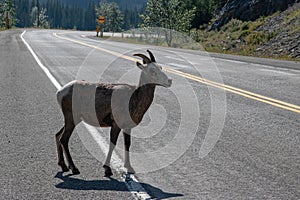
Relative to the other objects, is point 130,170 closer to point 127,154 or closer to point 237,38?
point 127,154

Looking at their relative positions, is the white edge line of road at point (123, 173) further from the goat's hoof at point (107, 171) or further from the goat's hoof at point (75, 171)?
the goat's hoof at point (75, 171)

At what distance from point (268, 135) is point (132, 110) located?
251 cm

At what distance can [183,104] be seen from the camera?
853cm

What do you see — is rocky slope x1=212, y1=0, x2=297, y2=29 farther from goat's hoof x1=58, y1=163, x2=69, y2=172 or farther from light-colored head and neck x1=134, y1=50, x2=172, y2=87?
goat's hoof x1=58, y1=163, x2=69, y2=172

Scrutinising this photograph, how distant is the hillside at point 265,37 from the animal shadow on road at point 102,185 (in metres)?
19.2

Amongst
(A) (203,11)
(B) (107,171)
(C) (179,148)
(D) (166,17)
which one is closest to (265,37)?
(D) (166,17)

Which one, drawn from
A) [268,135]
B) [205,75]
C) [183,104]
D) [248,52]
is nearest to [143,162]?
[268,135]

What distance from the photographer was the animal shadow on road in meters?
4.01

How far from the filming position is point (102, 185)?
422 cm

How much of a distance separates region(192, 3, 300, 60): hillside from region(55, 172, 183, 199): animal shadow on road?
19224mm

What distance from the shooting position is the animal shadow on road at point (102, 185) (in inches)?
158

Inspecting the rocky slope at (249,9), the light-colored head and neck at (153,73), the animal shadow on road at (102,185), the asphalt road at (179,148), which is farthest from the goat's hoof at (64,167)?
the rocky slope at (249,9)

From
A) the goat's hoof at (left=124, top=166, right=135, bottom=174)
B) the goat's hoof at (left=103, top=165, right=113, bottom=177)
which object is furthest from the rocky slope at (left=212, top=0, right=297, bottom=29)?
the goat's hoof at (left=103, top=165, right=113, bottom=177)

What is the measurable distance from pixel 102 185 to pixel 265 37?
88.2 ft
